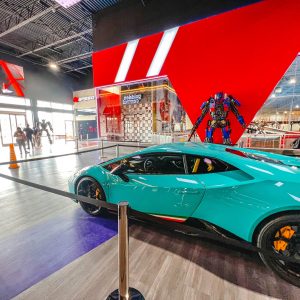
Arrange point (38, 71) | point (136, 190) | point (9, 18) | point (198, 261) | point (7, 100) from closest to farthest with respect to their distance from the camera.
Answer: point (198, 261), point (136, 190), point (9, 18), point (7, 100), point (38, 71)

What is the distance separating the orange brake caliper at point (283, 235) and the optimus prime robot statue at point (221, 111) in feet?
11.0

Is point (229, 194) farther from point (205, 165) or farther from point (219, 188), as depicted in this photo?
point (205, 165)

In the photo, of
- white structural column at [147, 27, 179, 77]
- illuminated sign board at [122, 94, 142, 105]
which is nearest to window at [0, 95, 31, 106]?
illuminated sign board at [122, 94, 142, 105]

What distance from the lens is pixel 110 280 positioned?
1.52 metres

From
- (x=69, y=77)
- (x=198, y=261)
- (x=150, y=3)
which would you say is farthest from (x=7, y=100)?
(x=198, y=261)

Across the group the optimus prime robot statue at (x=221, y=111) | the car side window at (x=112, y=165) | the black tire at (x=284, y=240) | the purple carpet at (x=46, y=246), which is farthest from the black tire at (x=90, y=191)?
the optimus prime robot statue at (x=221, y=111)

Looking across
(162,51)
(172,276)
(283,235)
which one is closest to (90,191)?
(172,276)

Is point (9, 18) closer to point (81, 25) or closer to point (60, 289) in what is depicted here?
point (81, 25)

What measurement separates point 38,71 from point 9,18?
6.80 meters

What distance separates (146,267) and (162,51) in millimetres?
5527

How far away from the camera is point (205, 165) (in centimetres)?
184

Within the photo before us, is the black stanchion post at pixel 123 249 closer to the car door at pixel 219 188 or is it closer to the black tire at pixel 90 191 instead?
the car door at pixel 219 188

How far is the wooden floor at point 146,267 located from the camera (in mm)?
1399

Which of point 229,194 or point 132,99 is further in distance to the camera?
point 132,99
